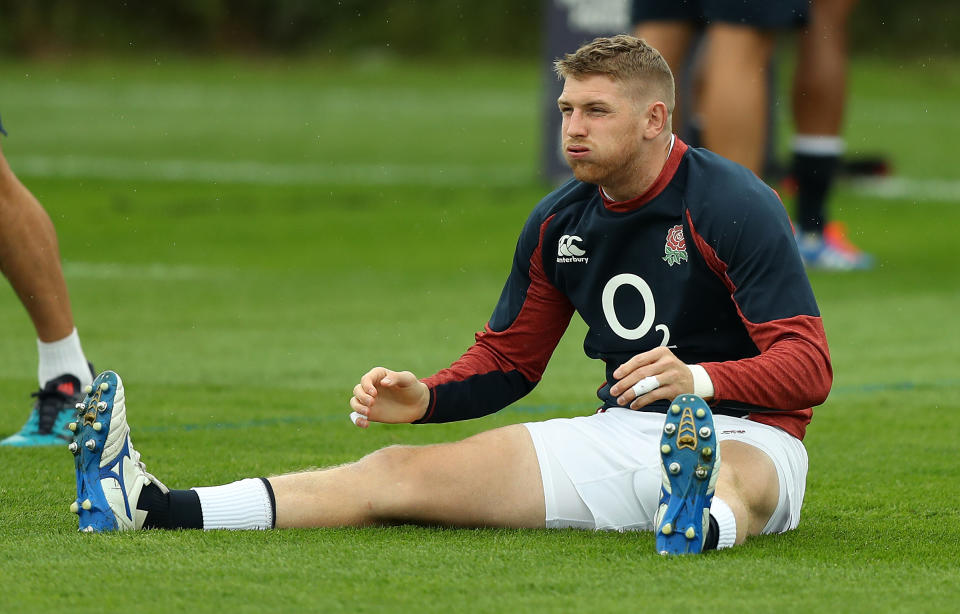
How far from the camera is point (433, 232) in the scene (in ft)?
31.9

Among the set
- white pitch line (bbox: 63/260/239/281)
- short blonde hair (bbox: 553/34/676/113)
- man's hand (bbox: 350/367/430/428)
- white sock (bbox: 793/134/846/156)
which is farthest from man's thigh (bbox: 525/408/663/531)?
white sock (bbox: 793/134/846/156)

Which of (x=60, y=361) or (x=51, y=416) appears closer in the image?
(x=51, y=416)

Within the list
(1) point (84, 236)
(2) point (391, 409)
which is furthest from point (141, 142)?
(2) point (391, 409)

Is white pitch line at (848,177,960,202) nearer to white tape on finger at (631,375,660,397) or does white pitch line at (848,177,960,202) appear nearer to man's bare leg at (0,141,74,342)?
man's bare leg at (0,141,74,342)

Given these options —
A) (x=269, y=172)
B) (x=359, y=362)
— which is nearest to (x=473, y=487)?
(x=359, y=362)

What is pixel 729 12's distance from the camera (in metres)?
6.91

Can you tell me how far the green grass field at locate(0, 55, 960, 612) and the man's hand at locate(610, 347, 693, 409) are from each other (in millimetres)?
290

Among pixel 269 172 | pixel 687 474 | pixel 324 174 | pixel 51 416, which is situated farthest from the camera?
pixel 269 172

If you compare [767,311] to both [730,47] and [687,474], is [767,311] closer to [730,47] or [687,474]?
[687,474]

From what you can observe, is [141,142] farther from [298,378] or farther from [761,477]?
[761,477]

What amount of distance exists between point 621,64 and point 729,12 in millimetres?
3547

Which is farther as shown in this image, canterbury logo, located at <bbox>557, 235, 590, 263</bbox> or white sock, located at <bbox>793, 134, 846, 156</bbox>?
A: white sock, located at <bbox>793, 134, 846, 156</bbox>

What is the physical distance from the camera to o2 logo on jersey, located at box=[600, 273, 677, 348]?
142 inches

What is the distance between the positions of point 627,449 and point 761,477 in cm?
28
